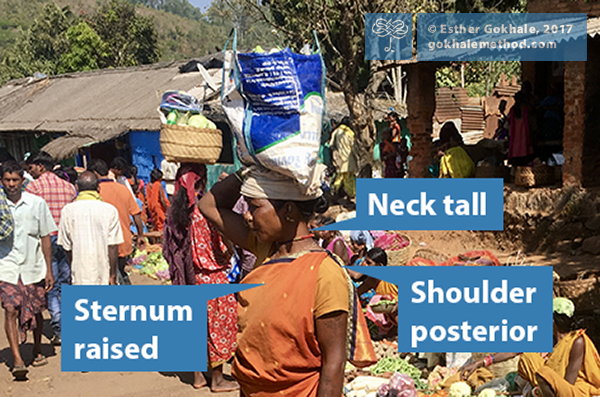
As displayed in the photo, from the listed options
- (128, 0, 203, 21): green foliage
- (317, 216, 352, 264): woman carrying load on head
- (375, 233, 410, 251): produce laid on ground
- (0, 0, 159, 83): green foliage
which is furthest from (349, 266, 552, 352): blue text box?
Answer: (128, 0, 203, 21): green foliage

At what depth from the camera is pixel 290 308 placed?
2.30m

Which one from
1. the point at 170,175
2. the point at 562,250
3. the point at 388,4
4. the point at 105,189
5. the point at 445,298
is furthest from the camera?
the point at 170,175

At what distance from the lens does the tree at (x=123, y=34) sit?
90.8 feet

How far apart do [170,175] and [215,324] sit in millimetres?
10023

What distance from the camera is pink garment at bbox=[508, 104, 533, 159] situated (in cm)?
1043

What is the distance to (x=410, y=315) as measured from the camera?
4.59 metres

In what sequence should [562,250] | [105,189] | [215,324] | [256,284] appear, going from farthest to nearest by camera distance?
1. [562,250]
2. [105,189]
3. [215,324]
4. [256,284]

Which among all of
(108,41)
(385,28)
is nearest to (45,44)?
(108,41)

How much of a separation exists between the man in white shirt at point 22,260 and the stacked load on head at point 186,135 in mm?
1543

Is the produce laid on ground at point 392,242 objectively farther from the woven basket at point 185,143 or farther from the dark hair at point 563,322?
the woven basket at point 185,143

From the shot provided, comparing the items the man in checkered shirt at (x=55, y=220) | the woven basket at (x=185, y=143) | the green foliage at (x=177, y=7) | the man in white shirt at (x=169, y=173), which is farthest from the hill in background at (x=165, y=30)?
the woven basket at (x=185, y=143)

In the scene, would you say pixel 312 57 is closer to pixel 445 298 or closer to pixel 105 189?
pixel 445 298

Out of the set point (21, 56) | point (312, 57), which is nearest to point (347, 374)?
point (312, 57)

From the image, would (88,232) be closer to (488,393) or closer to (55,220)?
(55,220)
